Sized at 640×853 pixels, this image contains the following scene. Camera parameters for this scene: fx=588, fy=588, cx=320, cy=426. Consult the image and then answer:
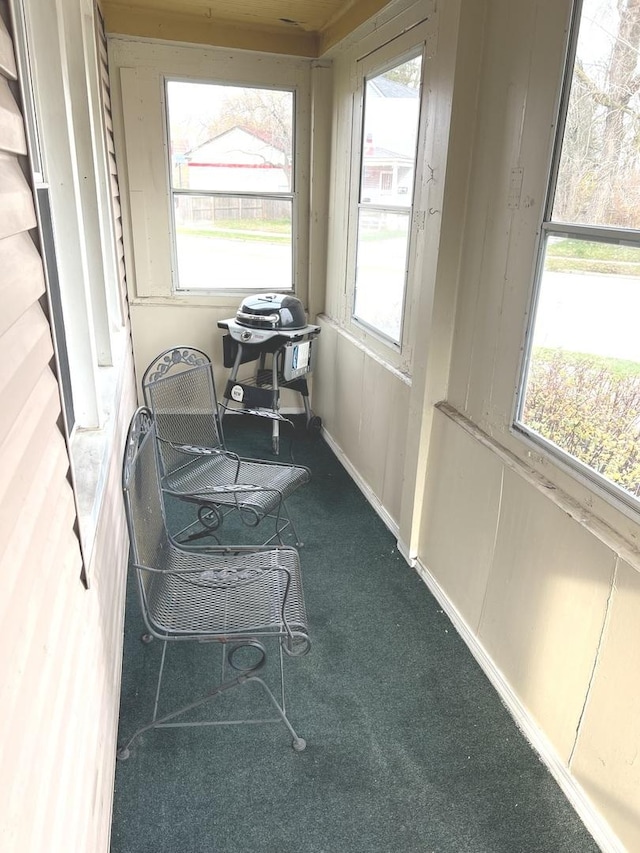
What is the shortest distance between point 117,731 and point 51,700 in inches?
40.0

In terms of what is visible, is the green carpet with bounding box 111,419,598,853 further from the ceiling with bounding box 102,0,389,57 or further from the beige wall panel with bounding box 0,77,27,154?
the ceiling with bounding box 102,0,389,57

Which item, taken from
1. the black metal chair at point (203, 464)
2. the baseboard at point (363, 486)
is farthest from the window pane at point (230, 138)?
the baseboard at point (363, 486)

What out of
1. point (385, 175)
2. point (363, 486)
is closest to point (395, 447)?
point (363, 486)

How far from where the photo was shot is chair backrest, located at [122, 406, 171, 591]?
66.5 inches

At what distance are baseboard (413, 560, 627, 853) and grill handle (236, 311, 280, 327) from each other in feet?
6.56

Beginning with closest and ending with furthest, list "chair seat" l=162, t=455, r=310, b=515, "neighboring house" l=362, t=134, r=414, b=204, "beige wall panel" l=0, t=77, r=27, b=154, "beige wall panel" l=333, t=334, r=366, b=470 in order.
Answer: "beige wall panel" l=0, t=77, r=27, b=154
"chair seat" l=162, t=455, r=310, b=515
"neighboring house" l=362, t=134, r=414, b=204
"beige wall panel" l=333, t=334, r=366, b=470

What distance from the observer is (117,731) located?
1901 millimetres

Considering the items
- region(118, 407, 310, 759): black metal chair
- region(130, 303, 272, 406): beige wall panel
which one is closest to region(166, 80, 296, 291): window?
region(130, 303, 272, 406): beige wall panel

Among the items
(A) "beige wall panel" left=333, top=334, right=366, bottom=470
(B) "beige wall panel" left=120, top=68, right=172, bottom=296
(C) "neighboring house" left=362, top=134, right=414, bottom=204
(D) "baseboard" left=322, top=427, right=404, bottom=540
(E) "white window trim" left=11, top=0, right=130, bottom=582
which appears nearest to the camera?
(E) "white window trim" left=11, top=0, right=130, bottom=582

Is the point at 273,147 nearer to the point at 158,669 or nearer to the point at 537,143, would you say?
the point at 537,143

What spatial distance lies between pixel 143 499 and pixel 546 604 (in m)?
1.32

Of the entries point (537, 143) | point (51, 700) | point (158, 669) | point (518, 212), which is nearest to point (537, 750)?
point (158, 669)

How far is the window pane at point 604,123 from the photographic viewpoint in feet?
4.79

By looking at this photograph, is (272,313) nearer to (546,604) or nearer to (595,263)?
(595,263)
